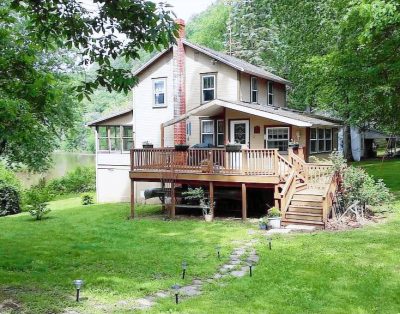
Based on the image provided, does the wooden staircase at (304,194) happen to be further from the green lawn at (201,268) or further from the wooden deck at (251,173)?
the green lawn at (201,268)

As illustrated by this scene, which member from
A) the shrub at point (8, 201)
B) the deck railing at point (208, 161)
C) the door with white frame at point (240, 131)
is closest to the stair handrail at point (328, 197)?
the deck railing at point (208, 161)

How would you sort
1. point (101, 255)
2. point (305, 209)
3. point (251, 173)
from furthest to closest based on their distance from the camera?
point (251, 173) < point (305, 209) < point (101, 255)

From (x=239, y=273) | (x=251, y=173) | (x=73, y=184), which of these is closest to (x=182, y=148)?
(x=251, y=173)

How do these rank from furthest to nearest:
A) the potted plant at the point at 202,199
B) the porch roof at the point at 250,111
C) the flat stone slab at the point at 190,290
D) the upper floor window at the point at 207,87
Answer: the upper floor window at the point at 207,87 → the porch roof at the point at 250,111 → the potted plant at the point at 202,199 → the flat stone slab at the point at 190,290

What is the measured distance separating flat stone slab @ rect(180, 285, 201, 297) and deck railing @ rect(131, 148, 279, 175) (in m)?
7.69

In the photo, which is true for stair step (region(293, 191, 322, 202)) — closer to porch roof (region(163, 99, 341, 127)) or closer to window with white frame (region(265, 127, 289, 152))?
porch roof (region(163, 99, 341, 127))

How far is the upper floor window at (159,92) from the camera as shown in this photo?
22342 mm

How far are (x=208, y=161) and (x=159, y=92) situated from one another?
718cm

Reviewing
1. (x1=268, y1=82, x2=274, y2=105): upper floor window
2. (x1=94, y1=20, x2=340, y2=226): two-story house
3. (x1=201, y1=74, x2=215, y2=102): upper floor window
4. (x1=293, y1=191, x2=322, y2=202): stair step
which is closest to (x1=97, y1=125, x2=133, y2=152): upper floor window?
(x1=94, y1=20, x2=340, y2=226): two-story house

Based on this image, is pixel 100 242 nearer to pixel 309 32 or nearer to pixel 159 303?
pixel 159 303

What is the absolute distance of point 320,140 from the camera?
73.0 feet

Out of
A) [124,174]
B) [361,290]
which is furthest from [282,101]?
[361,290]

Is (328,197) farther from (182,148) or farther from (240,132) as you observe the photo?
(240,132)

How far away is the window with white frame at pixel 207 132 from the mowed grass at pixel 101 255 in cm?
498
